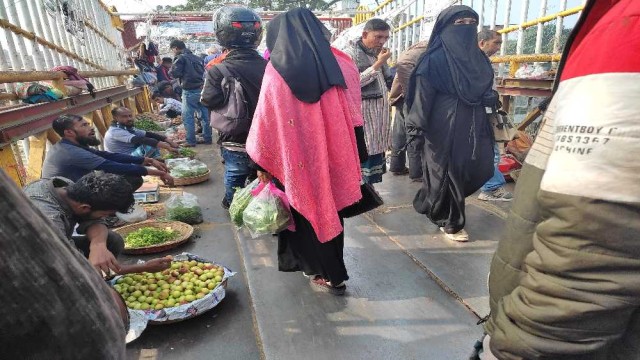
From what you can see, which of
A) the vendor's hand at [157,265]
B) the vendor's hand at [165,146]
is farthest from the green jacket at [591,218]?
the vendor's hand at [165,146]

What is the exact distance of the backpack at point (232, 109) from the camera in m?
3.38

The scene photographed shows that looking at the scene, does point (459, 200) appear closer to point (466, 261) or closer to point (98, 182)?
point (466, 261)

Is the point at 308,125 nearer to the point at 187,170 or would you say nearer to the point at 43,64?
the point at 187,170

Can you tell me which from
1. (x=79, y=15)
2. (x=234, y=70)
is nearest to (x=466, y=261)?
(x=234, y=70)

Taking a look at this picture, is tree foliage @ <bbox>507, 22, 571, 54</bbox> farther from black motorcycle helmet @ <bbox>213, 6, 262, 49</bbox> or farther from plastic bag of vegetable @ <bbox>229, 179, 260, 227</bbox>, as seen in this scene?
plastic bag of vegetable @ <bbox>229, 179, 260, 227</bbox>

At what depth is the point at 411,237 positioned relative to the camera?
149 inches

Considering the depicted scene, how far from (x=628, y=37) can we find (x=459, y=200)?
115 inches

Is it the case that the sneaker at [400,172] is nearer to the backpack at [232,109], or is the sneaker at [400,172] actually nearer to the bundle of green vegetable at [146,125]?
the backpack at [232,109]

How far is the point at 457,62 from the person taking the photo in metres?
3.31

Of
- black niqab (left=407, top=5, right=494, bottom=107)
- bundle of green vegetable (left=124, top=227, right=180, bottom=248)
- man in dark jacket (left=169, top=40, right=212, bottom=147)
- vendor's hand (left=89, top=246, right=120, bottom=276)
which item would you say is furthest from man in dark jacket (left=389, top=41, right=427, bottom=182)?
man in dark jacket (left=169, top=40, right=212, bottom=147)

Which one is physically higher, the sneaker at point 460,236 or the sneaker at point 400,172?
the sneaker at point 460,236

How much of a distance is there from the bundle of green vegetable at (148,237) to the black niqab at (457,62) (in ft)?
8.92

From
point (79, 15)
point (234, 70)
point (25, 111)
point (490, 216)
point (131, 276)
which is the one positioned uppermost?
point (79, 15)

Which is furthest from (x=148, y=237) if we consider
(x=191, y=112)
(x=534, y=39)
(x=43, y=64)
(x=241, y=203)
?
(x=534, y=39)
